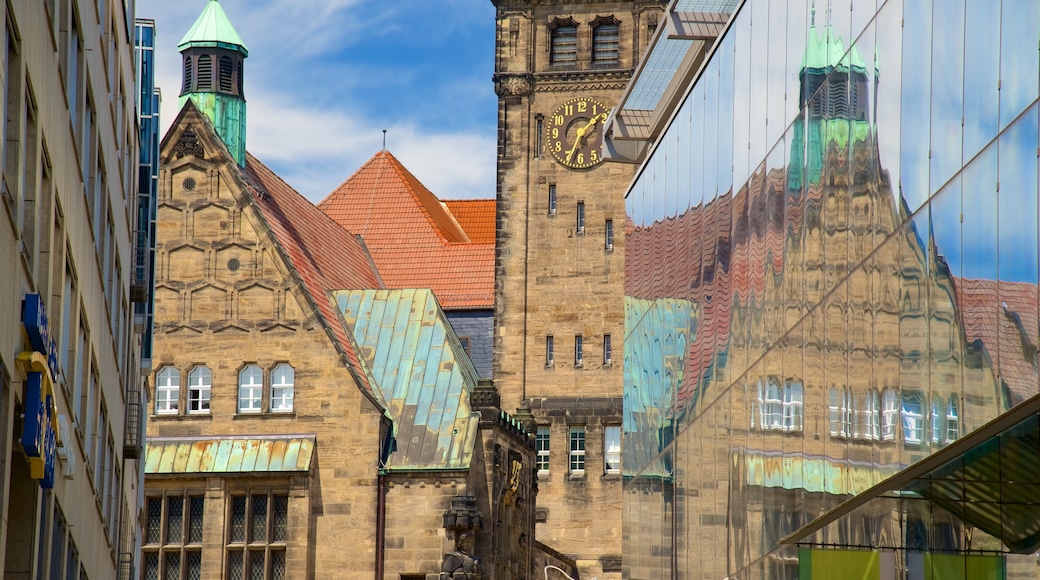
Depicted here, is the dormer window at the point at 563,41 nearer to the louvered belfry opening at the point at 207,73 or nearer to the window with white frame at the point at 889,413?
the louvered belfry opening at the point at 207,73

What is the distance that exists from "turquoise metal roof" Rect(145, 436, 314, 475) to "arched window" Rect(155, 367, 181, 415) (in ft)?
3.17

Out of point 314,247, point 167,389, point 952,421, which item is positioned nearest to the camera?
point 952,421

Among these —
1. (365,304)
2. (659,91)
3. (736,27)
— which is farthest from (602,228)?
(736,27)

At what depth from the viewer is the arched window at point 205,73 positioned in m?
63.8

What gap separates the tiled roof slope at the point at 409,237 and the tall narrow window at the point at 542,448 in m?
8.59

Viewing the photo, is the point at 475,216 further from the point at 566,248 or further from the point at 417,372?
the point at 417,372

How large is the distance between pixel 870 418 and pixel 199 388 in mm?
32951

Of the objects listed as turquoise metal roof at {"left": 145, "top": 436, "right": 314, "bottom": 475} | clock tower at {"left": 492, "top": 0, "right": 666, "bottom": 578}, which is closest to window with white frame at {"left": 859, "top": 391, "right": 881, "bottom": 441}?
turquoise metal roof at {"left": 145, "top": 436, "right": 314, "bottom": 475}

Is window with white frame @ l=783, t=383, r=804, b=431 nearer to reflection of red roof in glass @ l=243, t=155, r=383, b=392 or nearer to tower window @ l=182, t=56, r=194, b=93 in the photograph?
reflection of red roof in glass @ l=243, t=155, r=383, b=392

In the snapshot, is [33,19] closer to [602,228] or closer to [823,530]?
[823,530]

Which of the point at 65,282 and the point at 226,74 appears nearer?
the point at 65,282

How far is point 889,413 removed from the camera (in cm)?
1898

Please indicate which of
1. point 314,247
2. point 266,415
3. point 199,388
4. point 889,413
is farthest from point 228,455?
point 889,413

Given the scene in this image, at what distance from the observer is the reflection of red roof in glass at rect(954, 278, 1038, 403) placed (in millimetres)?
15203
